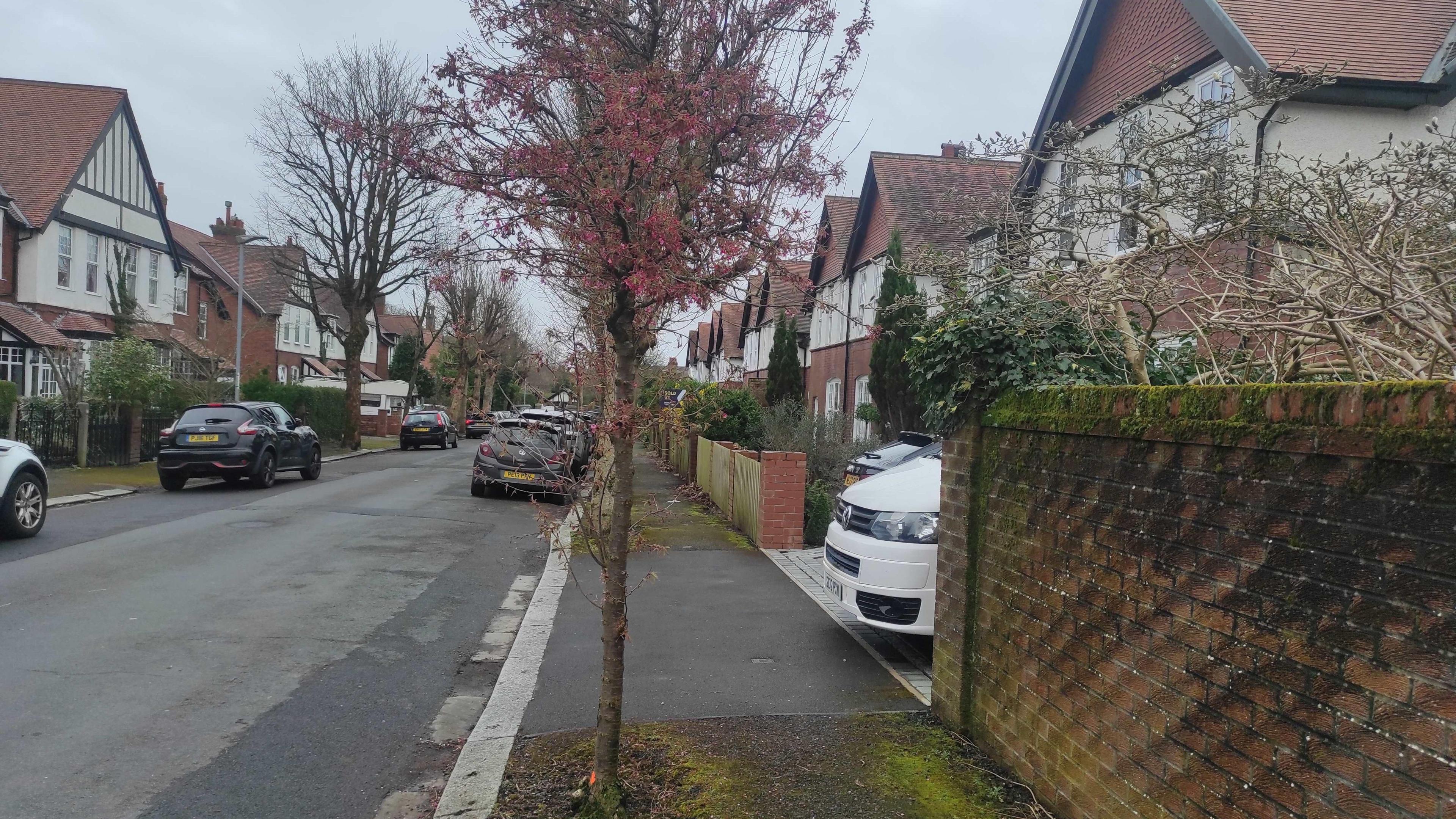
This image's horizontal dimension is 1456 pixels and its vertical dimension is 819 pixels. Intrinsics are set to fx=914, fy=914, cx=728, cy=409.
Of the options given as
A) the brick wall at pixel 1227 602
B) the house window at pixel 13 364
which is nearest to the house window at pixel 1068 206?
the brick wall at pixel 1227 602

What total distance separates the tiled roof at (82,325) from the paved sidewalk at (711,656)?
2311 centimetres

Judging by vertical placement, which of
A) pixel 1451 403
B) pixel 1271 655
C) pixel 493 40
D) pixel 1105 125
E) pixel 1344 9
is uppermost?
pixel 1344 9

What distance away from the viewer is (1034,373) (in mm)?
4371

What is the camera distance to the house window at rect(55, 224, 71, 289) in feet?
84.2

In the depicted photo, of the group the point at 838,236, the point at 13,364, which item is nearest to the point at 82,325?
the point at 13,364

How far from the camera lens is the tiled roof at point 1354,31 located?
437 inches

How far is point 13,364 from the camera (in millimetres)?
24016

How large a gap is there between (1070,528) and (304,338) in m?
55.1

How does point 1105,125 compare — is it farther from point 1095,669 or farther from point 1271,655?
point 1271,655

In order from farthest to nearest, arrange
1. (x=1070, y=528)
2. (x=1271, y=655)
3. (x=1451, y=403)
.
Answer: (x=1070, y=528) < (x=1271, y=655) < (x=1451, y=403)

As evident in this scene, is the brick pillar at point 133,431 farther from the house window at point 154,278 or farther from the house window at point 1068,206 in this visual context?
the house window at point 1068,206

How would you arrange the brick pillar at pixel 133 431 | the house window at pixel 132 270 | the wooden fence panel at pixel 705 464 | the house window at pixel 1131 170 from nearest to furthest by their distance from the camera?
the house window at pixel 1131 170, the wooden fence panel at pixel 705 464, the brick pillar at pixel 133 431, the house window at pixel 132 270

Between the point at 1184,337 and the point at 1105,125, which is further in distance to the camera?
the point at 1105,125

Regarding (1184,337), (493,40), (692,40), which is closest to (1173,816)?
(1184,337)
